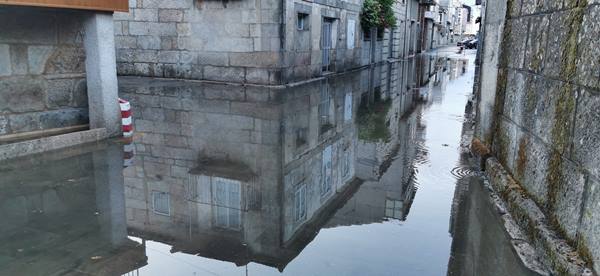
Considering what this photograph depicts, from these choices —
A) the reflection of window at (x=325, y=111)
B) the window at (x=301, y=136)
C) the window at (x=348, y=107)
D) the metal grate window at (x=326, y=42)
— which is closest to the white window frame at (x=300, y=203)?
the window at (x=301, y=136)

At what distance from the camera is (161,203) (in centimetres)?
512

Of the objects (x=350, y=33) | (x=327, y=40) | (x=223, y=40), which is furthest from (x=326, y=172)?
(x=350, y=33)

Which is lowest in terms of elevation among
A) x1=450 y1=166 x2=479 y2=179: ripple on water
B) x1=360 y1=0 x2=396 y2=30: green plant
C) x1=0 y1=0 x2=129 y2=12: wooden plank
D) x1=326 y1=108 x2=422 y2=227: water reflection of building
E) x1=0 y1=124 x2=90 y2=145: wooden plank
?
x1=326 y1=108 x2=422 y2=227: water reflection of building

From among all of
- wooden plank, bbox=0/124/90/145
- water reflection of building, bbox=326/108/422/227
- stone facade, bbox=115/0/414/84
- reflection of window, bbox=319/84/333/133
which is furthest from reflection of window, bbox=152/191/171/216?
stone facade, bbox=115/0/414/84

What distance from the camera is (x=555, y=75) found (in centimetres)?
415

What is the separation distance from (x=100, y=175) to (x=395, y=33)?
1085 inches

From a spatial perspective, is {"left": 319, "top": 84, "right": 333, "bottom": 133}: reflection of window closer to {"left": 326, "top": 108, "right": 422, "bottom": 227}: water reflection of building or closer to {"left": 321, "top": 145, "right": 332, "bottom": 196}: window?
{"left": 321, "top": 145, "right": 332, "bottom": 196}: window

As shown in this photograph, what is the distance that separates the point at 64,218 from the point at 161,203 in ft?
3.17

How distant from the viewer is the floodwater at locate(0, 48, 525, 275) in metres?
3.86

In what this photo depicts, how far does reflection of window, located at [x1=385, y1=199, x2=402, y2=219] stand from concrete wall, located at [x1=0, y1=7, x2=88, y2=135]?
531cm

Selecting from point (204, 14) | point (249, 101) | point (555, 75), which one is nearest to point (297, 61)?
point (204, 14)

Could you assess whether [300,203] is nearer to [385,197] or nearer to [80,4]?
[385,197]

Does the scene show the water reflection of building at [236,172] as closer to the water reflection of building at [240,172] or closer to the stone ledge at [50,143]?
the water reflection of building at [240,172]

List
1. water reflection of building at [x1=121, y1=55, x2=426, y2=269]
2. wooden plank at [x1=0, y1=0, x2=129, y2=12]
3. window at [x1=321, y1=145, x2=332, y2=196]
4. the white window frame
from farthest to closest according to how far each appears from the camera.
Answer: wooden plank at [x1=0, y1=0, x2=129, y2=12], window at [x1=321, y1=145, x2=332, y2=196], the white window frame, water reflection of building at [x1=121, y1=55, x2=426, y2=269]
